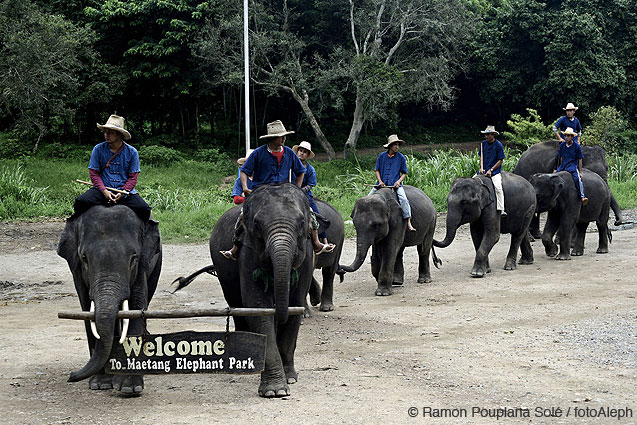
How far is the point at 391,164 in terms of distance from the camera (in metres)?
12.5

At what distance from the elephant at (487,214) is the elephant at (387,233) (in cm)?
64

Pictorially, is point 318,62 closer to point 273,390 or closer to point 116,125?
point 116,125

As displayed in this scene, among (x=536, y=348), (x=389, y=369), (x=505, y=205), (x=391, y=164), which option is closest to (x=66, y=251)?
(x=389, y=369)

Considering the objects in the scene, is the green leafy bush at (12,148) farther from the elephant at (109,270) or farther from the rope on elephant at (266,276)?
the rope on elephant at (266,276)

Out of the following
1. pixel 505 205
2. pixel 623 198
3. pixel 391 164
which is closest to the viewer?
pixel 391 164

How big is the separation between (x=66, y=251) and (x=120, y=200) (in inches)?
24.4

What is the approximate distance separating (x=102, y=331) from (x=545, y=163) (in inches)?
514

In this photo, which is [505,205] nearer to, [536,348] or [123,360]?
[536,348]

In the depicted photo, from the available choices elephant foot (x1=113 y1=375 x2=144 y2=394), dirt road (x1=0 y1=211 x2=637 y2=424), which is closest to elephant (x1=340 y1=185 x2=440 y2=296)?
dirt road (x1=0 y1=211 x2=637 y2=424)

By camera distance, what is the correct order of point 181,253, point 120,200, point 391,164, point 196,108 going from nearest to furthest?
1. point 120,200
2. point 391,164
3. point 181,253
4. point 196,108

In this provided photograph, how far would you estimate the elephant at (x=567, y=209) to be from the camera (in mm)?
14945

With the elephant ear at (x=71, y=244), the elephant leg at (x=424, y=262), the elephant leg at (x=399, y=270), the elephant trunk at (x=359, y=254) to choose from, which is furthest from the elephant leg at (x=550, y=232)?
the elephant ear at (x=71, y=244)

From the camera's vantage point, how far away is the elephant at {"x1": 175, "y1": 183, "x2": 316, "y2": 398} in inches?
251

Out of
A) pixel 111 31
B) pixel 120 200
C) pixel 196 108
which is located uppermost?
pixel 111 31
